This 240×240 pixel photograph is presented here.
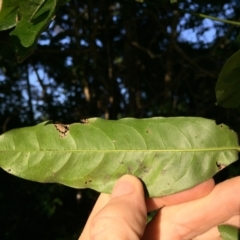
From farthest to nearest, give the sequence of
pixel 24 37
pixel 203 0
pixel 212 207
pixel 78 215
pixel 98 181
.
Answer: pixel 78 215 → pixel 203 0 → pixel 212 207 → pixel 98 181 → pixel 24 37

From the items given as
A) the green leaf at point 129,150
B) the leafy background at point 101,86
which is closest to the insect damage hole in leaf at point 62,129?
the green leaf at point 129,150

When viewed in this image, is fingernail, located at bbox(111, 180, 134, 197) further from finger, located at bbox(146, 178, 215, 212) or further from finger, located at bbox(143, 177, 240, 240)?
finger, located at bbox(143, 177, 240, 240)

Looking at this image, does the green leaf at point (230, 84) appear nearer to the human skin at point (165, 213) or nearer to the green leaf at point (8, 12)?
the human skin at point (165, 213)

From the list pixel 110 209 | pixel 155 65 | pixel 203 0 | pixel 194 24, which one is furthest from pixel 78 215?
pixel 110 209

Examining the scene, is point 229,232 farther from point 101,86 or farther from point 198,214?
point 101,86

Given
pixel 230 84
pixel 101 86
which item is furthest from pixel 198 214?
pixel 101 86

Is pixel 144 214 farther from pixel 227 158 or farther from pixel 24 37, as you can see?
pixel 24 37
